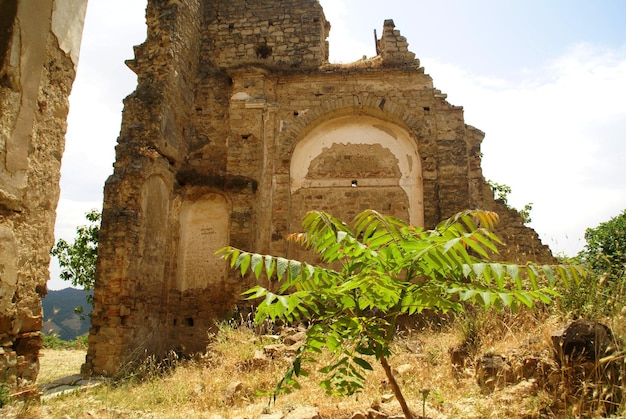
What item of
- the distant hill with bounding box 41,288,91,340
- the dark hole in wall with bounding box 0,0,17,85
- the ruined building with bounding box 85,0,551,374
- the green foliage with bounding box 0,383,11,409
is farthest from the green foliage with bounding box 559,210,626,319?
the distant hill with bounding box 41,288,91,340

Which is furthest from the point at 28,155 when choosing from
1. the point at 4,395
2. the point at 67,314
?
the point at 67,314

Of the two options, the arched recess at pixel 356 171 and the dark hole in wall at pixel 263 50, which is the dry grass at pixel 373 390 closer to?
the arched recess at pixel 356 171

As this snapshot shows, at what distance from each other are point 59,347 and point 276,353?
1154 centimetres

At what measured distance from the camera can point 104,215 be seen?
9.57m

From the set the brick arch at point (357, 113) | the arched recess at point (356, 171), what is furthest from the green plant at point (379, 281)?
the brick arch at point (357, 113)

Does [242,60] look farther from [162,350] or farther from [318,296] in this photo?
[318,296]

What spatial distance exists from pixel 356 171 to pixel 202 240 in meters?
4.23

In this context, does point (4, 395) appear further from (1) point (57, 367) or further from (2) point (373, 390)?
(1) point (57, 367)

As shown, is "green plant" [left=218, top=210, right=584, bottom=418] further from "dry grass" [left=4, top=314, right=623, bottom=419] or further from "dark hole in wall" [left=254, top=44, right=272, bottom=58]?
"dark hole in wall" [left=254, top=44, right=272, bottom=58]

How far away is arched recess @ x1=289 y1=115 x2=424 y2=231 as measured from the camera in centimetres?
1198

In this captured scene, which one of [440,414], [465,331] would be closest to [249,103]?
[465,331]

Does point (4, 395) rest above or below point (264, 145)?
below

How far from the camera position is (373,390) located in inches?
220

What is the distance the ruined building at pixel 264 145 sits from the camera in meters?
11.1
